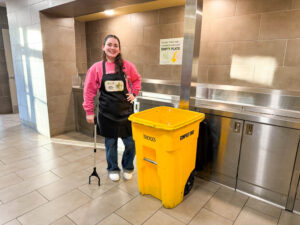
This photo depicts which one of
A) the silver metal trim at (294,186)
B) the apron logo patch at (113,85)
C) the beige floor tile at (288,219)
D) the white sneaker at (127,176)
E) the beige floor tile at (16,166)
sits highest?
the apron logo patch at (113,85)

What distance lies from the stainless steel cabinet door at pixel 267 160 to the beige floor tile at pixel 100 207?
46.1 inches

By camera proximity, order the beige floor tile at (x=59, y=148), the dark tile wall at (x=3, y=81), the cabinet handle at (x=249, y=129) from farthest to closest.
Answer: the dark tile wall at (x=3, y=81) < the beige floor tile at (x=59, y=148) < the cabinet handle at (x=249, y=129)

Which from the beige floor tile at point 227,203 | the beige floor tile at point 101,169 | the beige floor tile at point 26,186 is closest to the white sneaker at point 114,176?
the beige floor tile at point 101,169

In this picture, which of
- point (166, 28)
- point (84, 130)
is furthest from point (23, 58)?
point (166, 28)

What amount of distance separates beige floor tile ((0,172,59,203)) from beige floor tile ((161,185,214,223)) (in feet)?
4.22

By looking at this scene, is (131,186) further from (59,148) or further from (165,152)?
(59,148)

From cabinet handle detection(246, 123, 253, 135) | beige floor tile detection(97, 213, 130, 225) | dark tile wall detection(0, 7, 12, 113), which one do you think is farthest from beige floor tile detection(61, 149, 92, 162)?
dark tile wall detection(0, 7, 12, 113)

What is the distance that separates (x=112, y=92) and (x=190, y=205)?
128cm

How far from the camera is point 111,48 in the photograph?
1.96 meters

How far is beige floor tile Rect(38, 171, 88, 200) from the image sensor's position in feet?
6.56

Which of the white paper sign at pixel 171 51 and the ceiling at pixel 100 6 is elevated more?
the ceiling at pixel 100 6

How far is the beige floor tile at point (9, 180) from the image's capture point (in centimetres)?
213

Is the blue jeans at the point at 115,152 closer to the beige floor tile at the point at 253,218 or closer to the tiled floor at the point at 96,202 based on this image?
the tiled floor at the point at 96,202

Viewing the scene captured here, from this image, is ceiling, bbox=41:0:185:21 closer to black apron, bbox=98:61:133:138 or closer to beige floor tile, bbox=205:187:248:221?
black apron, bbox=98:61:133:138
